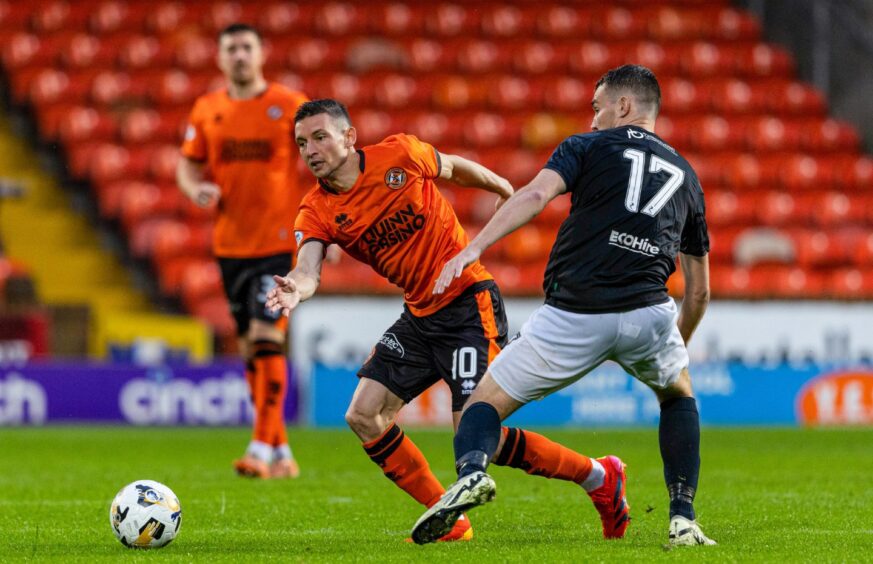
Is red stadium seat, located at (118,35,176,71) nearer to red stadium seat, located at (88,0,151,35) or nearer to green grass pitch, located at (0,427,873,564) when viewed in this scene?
red stadium seat, located at (88,0,151,35)

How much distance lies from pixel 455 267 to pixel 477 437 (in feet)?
2.17

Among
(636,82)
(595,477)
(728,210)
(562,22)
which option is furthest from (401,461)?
(562,22)

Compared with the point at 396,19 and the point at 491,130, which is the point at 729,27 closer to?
the point at 491,130

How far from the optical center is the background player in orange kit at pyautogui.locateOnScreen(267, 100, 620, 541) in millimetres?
5812

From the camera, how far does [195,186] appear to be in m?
8.88

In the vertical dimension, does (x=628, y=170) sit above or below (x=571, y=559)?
above

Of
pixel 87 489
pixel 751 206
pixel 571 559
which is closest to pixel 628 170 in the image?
pixel 571 559

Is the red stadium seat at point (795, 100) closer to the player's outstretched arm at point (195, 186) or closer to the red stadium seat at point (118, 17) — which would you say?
the red stadium seat at point (118, 17)

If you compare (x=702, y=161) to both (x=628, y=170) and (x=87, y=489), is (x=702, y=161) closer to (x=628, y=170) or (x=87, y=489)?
(x=87, y=489)

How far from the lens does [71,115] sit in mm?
17422

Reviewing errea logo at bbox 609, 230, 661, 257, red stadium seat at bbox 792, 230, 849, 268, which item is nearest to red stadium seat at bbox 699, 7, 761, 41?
red stadium seat at bbox 792, 230, 849, 268

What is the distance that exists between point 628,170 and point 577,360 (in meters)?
0.69

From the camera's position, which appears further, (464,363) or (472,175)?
(472,175)

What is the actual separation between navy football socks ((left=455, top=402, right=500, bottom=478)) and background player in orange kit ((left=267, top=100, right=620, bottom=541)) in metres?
0.55
